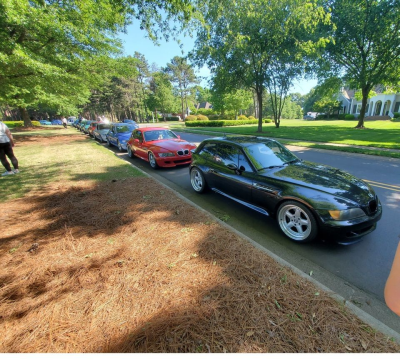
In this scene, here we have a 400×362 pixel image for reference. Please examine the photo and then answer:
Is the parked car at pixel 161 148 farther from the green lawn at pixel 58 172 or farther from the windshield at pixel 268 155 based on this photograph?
the windshield at pixel 268 155

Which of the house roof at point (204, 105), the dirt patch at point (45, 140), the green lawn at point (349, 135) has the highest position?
the house roof at point (204, 105)

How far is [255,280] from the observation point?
234cm

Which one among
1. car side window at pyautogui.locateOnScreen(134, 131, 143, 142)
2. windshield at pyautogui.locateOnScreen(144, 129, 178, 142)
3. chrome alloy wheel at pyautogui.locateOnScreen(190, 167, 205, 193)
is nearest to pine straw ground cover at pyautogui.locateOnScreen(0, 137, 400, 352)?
chrome alloy wheel at pyautogui.locateOnScreen(190, 167, 205, 193)

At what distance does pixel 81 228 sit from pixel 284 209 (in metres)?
3.58

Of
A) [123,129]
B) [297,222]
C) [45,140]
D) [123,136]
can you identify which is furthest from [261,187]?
[45,140]

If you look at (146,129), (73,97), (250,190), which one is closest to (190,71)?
(73,97)

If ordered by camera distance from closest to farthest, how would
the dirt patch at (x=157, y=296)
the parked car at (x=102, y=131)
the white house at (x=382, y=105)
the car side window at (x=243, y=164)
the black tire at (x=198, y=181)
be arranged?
1. the dirt patch at (x=157, y=296)
2. the car side window at (x=243, y=164)
3. the black tire at (x=198, y=181)
4. the parked car at (x=102, y=131)
5. the white house at (x=382, y=105)

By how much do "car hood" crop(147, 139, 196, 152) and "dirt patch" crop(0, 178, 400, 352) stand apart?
4380 mm

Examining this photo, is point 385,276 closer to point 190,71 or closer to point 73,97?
point 73,97

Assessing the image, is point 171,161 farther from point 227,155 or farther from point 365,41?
point 365,41

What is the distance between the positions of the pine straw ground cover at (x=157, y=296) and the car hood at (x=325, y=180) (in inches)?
53.7

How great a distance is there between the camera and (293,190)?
3.16 metres

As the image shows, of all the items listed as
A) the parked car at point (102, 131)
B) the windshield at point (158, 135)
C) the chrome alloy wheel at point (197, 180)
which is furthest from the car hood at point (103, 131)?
the chrome alloy wheel at point (197, 180)

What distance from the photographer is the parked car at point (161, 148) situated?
761 centimetres
